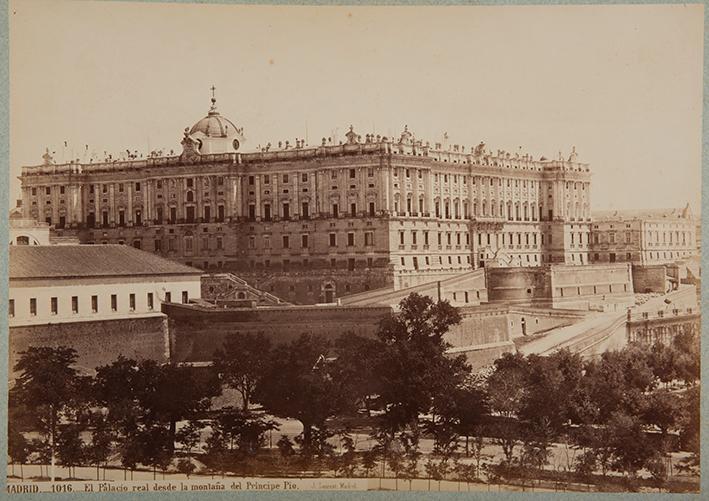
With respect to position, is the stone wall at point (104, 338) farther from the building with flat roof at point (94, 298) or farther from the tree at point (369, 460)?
the tree at point (369, 460)

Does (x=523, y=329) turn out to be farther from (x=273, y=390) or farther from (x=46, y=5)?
(x=46, y=5)

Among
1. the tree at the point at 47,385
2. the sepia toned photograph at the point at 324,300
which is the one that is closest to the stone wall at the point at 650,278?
the sepia toned photograph at the point at 324,300

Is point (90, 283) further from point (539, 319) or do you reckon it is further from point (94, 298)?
point (539, 319)

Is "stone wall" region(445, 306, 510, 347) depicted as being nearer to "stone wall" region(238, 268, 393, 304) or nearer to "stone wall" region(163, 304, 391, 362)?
"stone wall" region(163, 304, 391, 362)

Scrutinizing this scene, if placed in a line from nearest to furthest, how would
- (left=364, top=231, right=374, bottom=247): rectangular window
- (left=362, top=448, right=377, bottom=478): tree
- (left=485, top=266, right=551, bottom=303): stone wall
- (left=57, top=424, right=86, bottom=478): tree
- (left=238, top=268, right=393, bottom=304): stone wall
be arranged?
1. (left=57, top=424, right=86, bottom=478): tree
2. (left=362, top=448, right=377, bottom=478): tree
3. (left=238, top=268, right=393, bottom=304): stone wall
4. (left=364, top=231, right=374, bottom=247): rectangular window
5. (left=485, top=266, right=551, bottom=303): stone wall

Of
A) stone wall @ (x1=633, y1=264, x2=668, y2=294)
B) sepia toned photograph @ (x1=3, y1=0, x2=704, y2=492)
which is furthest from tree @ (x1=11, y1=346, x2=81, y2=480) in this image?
stone wall @ (x1=633, y1=264, x2=668, y2=294)

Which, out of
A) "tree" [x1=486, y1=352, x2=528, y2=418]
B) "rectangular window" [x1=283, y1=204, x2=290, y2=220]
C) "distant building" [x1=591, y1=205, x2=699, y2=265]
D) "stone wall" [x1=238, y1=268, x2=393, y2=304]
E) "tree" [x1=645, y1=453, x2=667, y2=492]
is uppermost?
"rectangular window" [x1=283, y1=204, x2=290, y2=220]

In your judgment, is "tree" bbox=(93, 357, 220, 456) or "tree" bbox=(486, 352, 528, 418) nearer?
"tree" bbox=(93, 357, 220, 456)

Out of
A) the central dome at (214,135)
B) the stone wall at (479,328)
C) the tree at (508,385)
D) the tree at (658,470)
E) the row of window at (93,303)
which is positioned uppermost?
the central dome at (214,135)

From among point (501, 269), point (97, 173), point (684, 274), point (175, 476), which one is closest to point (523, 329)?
point (501, 269)
